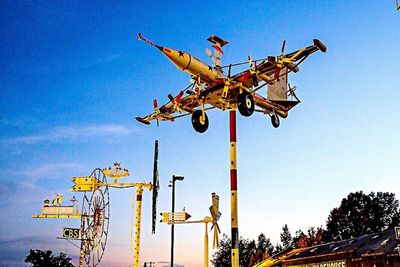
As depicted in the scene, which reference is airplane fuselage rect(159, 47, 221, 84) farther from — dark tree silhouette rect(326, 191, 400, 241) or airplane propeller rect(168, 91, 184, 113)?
dark tree silhouette rect(326, 191, 400, 241)

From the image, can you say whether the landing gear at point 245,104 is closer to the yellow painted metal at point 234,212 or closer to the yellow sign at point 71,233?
the yellow painted metal at point 234,212

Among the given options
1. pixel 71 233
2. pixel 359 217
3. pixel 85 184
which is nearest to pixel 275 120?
pixel 85 184

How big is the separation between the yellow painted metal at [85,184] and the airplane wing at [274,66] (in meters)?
18.8

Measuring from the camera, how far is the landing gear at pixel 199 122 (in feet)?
63.1

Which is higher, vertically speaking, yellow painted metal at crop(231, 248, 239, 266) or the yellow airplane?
the yellow airplane

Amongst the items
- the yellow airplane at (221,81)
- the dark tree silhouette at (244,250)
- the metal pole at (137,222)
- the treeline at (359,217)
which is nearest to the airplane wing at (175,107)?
the yellow airplane at (221,81)

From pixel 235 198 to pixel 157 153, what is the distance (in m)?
5.99

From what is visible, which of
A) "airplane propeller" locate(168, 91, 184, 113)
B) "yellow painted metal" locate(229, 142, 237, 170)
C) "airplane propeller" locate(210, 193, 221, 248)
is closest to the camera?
"yellow painted metal" locate(229, 142, 237, 170)

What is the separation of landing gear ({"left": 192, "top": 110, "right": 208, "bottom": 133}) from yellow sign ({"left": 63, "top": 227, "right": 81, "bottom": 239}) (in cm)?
2029

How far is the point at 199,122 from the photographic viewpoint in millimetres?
19250

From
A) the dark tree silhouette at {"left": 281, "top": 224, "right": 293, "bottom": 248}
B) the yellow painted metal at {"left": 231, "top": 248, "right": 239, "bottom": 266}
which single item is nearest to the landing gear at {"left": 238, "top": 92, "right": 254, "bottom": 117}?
the yellow painted metal at {"left": 231, "top": 248, "right": 239, "bottom": 266}

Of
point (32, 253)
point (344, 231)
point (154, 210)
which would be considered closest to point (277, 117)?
point (154, 210)

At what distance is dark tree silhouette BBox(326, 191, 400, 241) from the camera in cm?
7188

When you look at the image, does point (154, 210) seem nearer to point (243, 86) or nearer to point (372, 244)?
point (243, 86)
